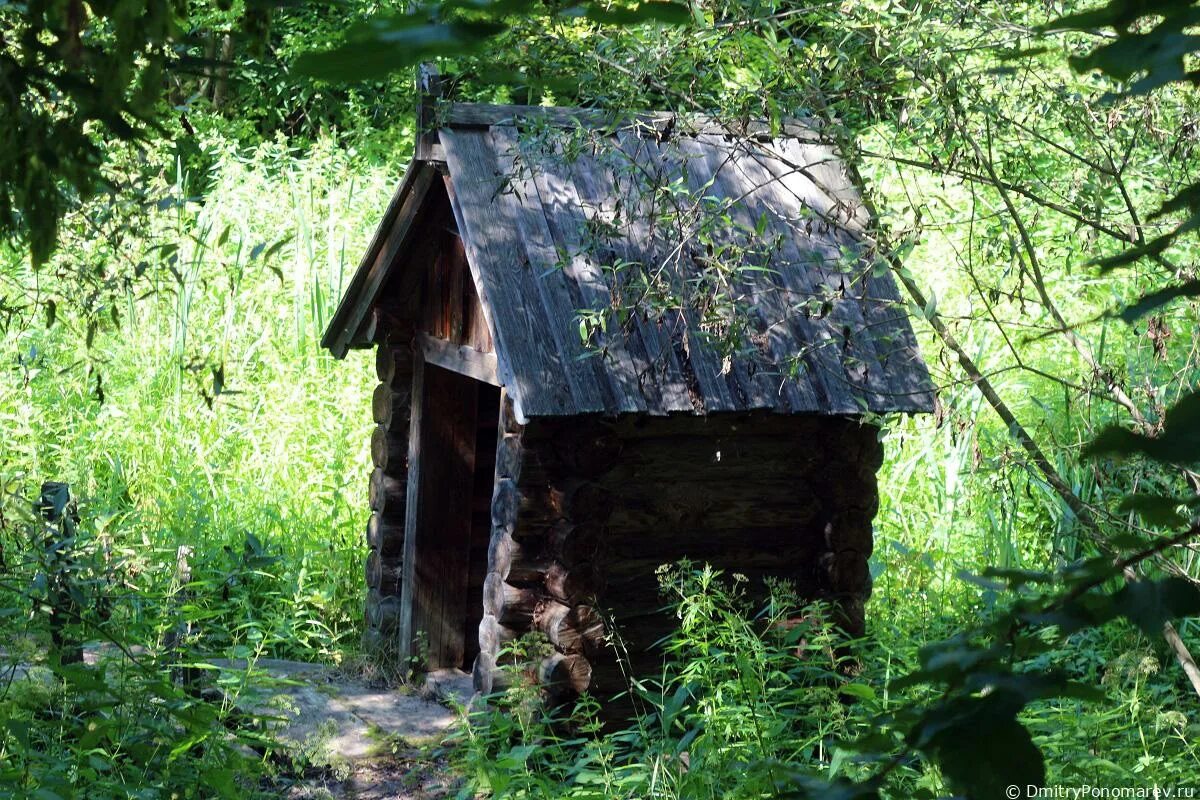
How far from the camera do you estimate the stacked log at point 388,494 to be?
6969 millimetres

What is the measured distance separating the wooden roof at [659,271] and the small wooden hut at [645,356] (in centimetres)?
1

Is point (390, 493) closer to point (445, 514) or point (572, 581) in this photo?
point (445, 514)

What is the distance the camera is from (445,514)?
6.89 metres

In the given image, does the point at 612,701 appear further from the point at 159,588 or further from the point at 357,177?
the point at 357,177

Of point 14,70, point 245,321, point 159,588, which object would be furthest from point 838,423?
point 245,321

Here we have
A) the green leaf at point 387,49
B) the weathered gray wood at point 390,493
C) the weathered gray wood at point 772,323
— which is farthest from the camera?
the weathered gray wood at point 390,493

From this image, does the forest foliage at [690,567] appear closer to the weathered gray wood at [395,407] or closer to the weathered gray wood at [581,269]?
the weathered gray wood at [581,269]

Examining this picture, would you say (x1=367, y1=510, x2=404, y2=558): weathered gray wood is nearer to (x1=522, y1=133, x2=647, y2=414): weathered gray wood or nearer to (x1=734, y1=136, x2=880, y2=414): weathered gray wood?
(x1=522, y1=133, x2=647, y2=414): weathered gray wood

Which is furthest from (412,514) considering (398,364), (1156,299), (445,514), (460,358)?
(1156,299)

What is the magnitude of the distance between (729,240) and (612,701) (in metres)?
2.17

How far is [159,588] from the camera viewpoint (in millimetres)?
6746

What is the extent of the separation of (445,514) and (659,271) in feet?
9.16

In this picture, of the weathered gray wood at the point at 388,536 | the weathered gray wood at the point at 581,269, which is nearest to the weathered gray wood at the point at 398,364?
the weathered gray wood at the point at 388,536

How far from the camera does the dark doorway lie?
22.4 ft
